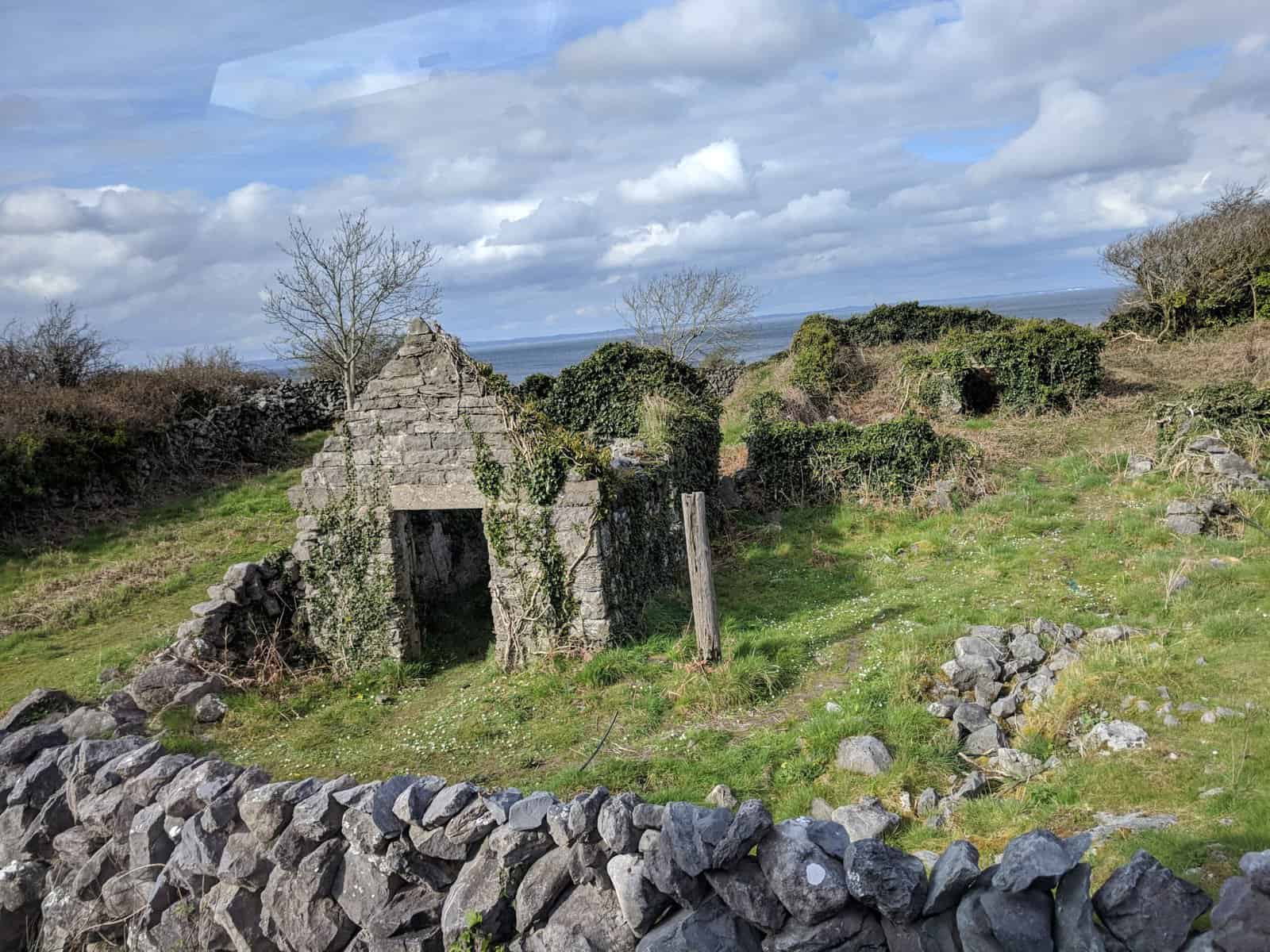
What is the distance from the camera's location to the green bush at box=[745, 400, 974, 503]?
16.4m

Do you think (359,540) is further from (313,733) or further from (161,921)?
(161,921)

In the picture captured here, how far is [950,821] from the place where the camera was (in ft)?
19.3

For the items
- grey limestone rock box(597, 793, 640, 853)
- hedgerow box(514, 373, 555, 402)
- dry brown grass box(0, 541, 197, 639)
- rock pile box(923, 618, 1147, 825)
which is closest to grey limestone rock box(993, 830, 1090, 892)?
grey limestone rock box(597, 793, 640, 853)

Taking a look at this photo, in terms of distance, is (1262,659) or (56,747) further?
(1262,659)

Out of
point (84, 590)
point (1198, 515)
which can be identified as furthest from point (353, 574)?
point (1198, 515)

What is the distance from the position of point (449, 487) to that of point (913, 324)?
961 inches

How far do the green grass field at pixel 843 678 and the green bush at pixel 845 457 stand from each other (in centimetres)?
Result: 109

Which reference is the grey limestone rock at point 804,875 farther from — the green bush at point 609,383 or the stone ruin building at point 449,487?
the green bush at point 609,383

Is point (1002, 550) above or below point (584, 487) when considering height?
below

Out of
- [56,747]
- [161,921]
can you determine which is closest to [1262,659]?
[161,921]

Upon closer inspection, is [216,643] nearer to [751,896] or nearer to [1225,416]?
[751,896]

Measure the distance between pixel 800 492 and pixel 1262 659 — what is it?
10179 mm

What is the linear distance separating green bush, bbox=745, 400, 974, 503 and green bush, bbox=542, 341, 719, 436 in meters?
2.41

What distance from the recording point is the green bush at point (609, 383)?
1958 centimetres
